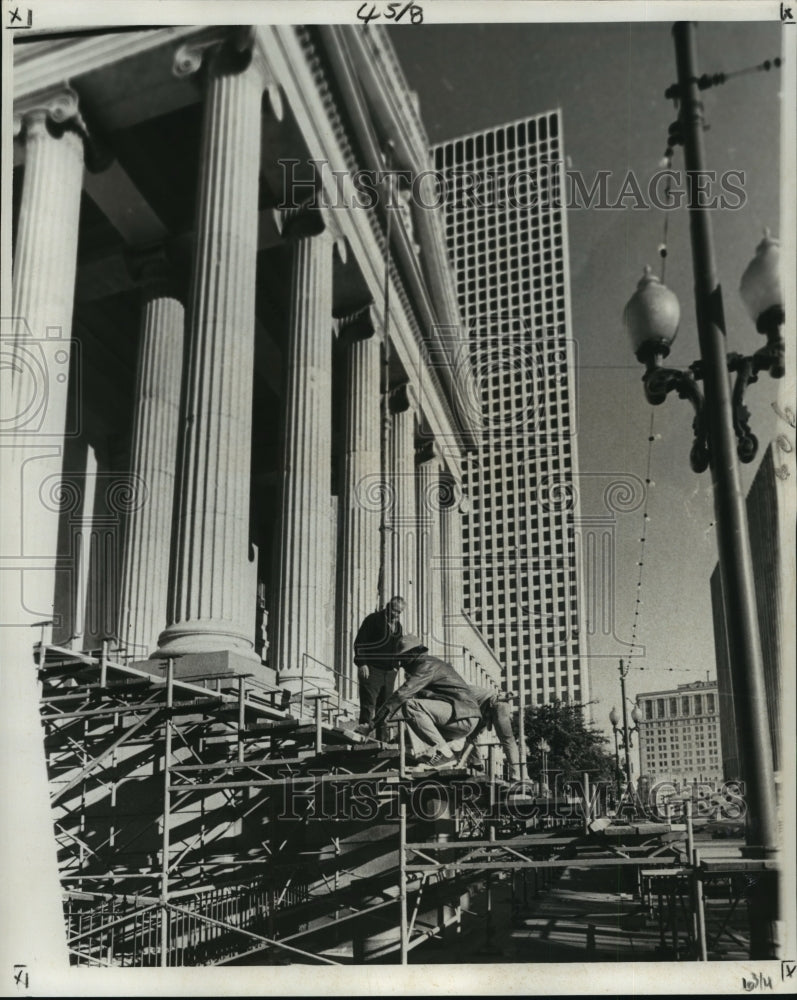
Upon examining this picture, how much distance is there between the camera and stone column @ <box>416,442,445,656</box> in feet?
94.8

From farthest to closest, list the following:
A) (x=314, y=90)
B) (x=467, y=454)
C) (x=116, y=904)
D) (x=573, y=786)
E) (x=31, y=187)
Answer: (x=467, y=454), (x=573, y=786), (x=314, y=90), (x=31, y=187), (x=116, y=904)

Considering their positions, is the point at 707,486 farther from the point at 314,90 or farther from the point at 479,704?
the point at 314,90

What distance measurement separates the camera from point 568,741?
34.7 metres

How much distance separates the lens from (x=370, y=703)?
15055 millimetres

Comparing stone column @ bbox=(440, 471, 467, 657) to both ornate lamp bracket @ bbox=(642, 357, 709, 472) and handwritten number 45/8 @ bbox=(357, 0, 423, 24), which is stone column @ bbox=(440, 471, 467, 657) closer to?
handwritten number 45/8 @ bbox=(357, 0, 423, 24)

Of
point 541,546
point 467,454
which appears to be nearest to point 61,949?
point 541,546

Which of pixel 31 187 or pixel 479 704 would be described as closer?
pixel 479 704

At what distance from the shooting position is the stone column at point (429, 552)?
28.9 m

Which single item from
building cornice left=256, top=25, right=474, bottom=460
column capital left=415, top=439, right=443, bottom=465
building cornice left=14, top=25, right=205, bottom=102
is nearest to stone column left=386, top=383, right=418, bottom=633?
building cornice left=256, top=25, right=474, bottom=460

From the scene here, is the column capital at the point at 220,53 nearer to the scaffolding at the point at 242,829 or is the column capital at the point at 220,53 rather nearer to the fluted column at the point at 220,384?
the fluted column at the point at 220,384

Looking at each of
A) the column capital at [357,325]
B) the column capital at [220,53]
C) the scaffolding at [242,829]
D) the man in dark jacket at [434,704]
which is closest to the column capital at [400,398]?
the column capital at [357,325]

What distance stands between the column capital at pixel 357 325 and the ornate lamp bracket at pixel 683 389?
19867 mm

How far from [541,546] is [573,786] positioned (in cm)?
894

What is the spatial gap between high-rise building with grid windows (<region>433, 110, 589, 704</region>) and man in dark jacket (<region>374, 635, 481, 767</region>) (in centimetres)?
583
